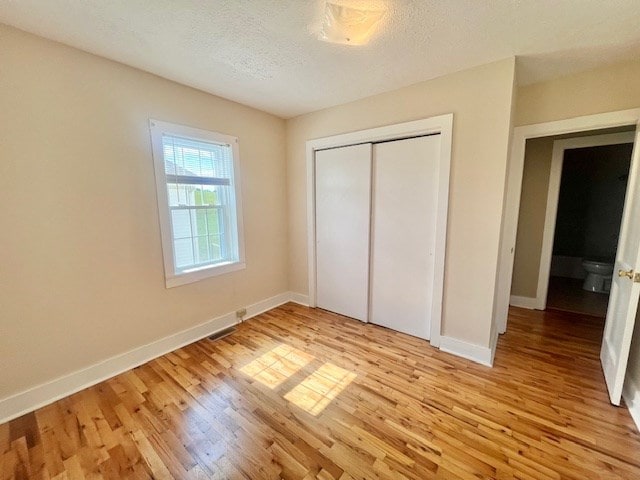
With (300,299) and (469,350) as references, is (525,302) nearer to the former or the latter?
(469,350)

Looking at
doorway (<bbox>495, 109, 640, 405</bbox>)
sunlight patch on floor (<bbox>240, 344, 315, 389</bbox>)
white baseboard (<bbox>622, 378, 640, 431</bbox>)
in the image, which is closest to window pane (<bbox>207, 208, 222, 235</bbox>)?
sunlight patch on floor (<bbox>240, 344, 315, 389</bbox>)

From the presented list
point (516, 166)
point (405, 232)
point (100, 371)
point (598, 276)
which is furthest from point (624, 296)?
point (100, 371)

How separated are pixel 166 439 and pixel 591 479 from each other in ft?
7.26

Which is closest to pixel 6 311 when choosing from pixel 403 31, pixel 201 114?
pixel 201 114

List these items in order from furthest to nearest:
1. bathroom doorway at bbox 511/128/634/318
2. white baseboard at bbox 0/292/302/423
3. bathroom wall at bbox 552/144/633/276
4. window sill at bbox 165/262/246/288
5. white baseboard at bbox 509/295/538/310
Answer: bathroom wall at bbox 552/144/633/276
white baseboard at bbox 509/295/538/310
bathroom doorway at bbox 511/128/634/318
window sill at bbox 165/262/246/288
white baseboard at bbox 0/292/302/423

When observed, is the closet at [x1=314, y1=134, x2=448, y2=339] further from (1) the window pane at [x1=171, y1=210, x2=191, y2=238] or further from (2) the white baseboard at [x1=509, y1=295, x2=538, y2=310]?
(2) the white baseboard at [x1=509, y1=295, x2=538, y2=310]

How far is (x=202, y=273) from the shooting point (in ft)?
8.52

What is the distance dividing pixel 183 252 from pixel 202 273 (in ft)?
0.90

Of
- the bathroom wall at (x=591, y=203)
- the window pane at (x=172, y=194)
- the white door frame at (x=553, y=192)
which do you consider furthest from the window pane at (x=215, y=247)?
the bathroom wall at (x=591, y=203)

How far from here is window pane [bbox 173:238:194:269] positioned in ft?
8.10

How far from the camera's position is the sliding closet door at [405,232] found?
7.91 feet

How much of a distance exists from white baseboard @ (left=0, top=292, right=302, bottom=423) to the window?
53cm

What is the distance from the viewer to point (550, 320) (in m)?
2.97

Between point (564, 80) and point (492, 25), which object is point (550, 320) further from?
point (492, 25)
